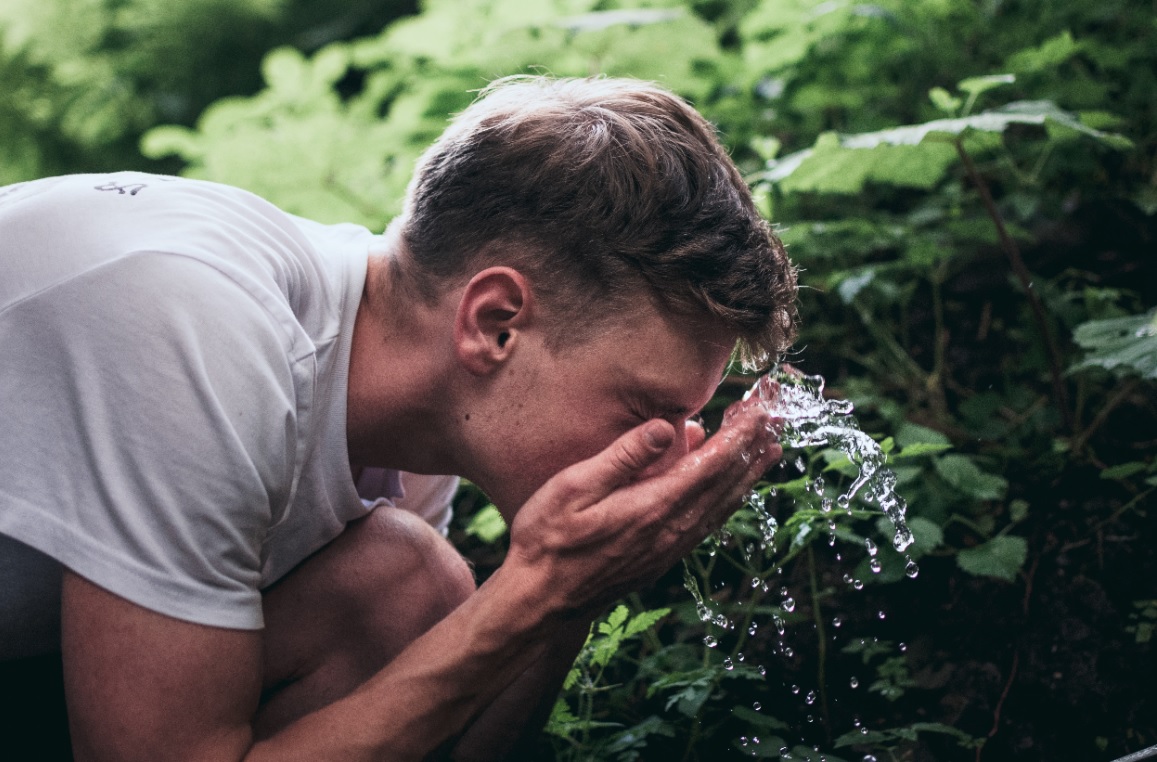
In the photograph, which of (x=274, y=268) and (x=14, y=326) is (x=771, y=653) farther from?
(x=14, y=326)

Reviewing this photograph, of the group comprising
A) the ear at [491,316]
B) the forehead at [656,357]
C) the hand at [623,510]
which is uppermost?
the ear at [491,316]

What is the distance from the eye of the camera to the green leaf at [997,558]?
1824 millimetres

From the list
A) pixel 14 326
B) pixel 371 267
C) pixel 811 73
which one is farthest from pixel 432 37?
pixel 14 326

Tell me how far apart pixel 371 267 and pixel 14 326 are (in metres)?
0.56

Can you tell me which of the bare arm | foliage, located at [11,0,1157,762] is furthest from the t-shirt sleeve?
foliage, located at [11,0,1157,762]

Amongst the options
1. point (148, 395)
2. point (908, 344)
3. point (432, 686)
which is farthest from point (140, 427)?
point (908, 344)

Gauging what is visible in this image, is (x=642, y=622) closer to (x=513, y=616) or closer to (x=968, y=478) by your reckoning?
(x=513, y=616)

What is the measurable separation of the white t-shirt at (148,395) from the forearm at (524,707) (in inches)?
23.4

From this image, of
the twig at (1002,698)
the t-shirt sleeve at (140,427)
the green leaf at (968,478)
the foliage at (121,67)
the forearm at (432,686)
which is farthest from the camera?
the foliage at (121,67)

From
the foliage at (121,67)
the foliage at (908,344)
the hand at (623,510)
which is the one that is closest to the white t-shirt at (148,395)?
the hand at (623,510)

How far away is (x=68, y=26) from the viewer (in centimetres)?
610

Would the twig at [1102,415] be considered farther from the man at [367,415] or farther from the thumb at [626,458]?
the thumb at [626,458]

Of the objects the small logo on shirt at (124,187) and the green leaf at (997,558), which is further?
the green leaf at (997,558)

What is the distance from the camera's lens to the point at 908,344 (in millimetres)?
2811
